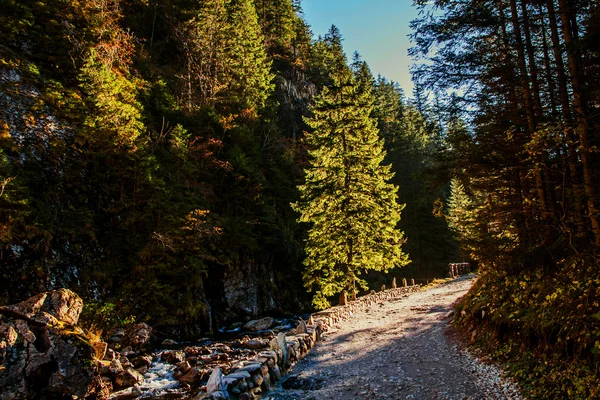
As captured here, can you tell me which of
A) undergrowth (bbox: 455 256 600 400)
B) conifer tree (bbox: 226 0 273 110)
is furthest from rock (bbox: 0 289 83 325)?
conifer tree (bbox: 226 0 273 110)

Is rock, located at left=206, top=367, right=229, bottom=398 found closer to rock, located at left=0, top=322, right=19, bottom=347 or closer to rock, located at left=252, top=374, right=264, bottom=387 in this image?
rock, located at left=252, top=374, right=264, bottom=387

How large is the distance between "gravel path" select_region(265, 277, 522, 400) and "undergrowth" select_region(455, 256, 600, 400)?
1.72 feet

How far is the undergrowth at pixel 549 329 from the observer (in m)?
5.22

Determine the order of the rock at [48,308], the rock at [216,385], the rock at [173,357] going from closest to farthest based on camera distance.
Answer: the rock at [216,385]
the rock at [48,308]
the rock at [173,357]

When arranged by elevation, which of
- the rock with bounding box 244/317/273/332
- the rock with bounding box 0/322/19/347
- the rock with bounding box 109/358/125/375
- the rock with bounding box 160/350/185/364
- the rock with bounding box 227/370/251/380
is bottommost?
the rock with bounding box 244/317/273/332

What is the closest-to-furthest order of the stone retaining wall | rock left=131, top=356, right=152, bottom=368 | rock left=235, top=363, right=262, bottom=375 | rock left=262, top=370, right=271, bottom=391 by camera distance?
the stone retaining wall < rock left=235, top=363, right=262, bottom=375 < rock left=262, top=370, right=271, bottom=391 < rock left=131, top=356, right=152, bottom=368

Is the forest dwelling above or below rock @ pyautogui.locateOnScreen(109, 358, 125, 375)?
above

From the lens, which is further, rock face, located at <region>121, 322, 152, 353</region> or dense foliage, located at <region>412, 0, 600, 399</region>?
rock face, located at <region>121, 322, 152, 353</region>

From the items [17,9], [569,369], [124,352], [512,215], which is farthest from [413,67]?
[17,9]

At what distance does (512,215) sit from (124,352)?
1330 centimetres

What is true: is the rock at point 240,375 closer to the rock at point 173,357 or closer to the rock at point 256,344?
the rock at point 173,357

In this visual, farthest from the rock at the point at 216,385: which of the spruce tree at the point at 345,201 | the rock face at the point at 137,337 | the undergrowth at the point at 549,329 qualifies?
the spruce tree at the point at 345,201

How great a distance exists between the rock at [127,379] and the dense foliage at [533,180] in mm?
9562

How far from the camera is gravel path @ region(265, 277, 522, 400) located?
6.66 meters
